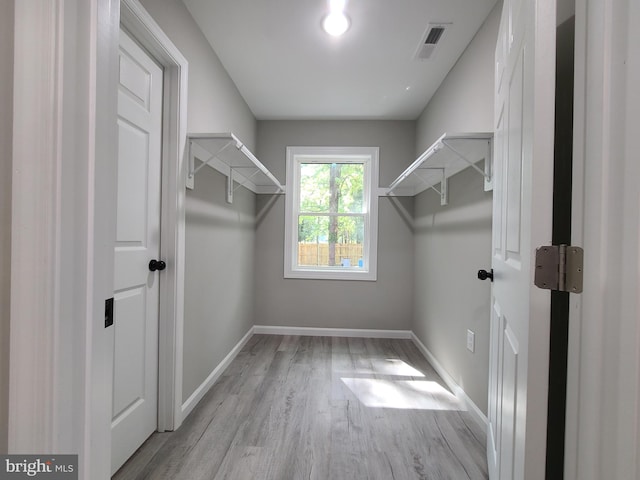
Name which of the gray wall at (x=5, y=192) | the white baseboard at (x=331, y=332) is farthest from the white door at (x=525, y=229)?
the white baseboard at (x=331, y=332)

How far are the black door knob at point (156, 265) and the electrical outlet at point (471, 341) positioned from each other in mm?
1946

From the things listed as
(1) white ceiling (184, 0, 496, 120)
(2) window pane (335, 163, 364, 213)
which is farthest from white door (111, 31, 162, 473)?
(2) window pane (335, 163, 364, 213)

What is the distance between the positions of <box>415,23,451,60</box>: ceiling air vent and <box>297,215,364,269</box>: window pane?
Answer: 1.79 metres

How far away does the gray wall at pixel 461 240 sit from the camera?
1724 millimetres

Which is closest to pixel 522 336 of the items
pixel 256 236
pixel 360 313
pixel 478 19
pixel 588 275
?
pixel 588 275

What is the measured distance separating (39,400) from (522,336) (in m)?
1.07

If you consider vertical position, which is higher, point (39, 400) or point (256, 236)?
point (256, 236)

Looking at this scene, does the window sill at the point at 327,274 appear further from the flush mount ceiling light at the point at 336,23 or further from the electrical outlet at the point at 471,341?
the flush mount ceiling light at the point at 336,23

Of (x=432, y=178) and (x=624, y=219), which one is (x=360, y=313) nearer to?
(x=432, y=178)

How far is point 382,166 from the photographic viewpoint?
3.32 m

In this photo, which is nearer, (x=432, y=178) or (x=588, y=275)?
(x=588, y=275)

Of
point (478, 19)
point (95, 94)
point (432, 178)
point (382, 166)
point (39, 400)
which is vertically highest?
point (478, 19)

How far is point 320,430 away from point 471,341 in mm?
1112

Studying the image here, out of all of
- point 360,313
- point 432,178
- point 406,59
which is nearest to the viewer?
point 406,59
